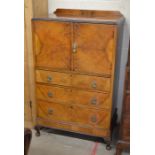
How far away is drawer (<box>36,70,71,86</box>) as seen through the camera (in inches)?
84.3

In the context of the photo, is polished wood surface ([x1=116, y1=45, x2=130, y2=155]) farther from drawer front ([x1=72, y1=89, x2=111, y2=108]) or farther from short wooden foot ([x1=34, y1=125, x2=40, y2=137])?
short wooden foot ([x1=34, y1=125, x2=40, y2=137])

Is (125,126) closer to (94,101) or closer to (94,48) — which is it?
(94,101)

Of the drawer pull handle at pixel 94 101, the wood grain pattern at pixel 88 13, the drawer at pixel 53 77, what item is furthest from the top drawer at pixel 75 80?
the wood grain pattern at pixel 88 13

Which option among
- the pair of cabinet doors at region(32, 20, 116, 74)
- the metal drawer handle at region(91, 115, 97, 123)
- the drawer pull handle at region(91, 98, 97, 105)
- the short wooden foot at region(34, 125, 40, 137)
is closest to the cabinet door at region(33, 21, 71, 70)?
the pair of cabinet doors at region(32, 20, 116, 74)

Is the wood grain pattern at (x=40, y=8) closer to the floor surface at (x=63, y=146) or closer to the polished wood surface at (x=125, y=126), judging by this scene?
the polished wood surface at (x=125, y=126)

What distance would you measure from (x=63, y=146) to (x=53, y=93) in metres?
0.56

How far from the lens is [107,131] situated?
2.16m

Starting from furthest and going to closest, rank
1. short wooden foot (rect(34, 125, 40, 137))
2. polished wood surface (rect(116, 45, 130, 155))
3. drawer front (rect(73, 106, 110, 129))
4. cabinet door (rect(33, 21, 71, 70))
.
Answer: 1. short wooden foot (rect(34, 125, 40, 137))
2. drawer front (rect(73, 106, 110, 129))
3. cabinet door (rect(33, 21, 71, 70))
4. polished wood surface (rect(116, 45, 130, 155))

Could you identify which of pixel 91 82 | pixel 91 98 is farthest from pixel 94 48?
pixel 91 98

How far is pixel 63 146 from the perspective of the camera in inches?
89.7
